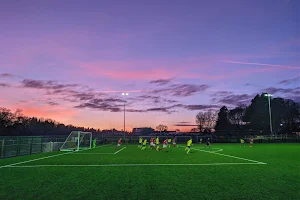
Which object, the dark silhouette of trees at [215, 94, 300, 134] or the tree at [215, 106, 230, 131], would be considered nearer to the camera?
the dark silhouette of trees at [215, 94, 300, 134]

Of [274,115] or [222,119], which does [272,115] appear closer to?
[274,115]

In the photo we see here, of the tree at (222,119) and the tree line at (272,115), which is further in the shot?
the tree at (222,119)

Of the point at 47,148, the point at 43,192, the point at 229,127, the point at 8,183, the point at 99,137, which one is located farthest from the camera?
the point at 229,127

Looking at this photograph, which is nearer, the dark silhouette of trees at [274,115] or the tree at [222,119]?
the dark silhouette of trees at [274,115]

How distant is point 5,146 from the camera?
19.0 metres

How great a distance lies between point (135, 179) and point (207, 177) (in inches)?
105

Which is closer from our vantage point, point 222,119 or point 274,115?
point 274,115

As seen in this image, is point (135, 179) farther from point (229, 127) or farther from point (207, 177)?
point (229, 127)

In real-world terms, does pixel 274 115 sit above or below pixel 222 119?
above

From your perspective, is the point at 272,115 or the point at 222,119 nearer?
the point at 272,115

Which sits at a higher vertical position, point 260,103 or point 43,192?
point 260,103

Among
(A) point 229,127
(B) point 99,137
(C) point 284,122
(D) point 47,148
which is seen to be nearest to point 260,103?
(C) point 284,122

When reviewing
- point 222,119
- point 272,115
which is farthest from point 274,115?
point 222,119

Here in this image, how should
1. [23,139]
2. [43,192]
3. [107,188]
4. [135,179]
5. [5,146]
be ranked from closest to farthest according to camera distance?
[43,192]
[107,188]
[135,179]
[5,146]
[23,139]
